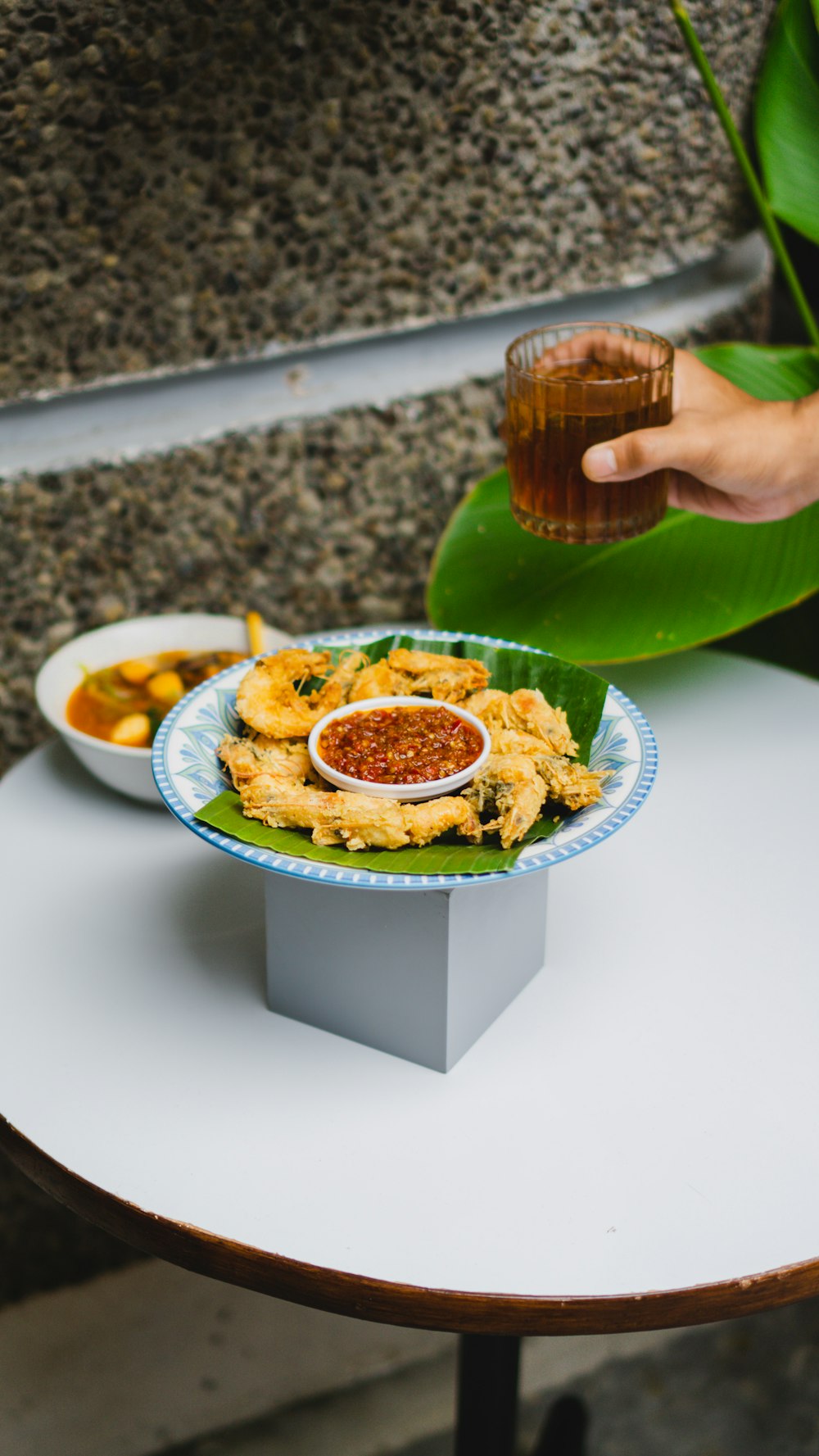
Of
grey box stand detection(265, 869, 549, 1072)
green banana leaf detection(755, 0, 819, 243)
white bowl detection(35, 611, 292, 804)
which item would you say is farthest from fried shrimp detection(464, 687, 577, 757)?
green banana leaf detection(755, 0, 819, 243)

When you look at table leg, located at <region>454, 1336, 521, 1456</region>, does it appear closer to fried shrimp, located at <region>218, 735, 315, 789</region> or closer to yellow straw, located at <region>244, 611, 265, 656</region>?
fried shrimp, located at <region>218, 735, 315, 789</region>

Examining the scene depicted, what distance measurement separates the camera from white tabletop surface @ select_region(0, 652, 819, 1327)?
85 centimetres

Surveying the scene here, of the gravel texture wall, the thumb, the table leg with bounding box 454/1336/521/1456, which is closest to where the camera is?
the thumb

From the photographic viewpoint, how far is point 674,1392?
5.92 feet

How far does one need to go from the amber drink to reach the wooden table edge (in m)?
0.69

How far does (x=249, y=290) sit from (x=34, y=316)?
27 centimetres

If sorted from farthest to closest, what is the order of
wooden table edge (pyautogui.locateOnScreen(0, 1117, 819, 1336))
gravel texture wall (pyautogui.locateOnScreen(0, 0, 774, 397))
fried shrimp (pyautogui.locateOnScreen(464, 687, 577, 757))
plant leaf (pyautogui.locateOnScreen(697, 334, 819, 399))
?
plant leaf (pyautogui.locateOnScreen(697, 334, 819, 399)) → gravel texture wall (pyautogui.locateOnScreen(0, 0, 774, 397)) → fried shrimp (pyautogui.locateOnScreen(464, 687, 577, 757)) → wooden table edge (pyautogui.locateOnScreen(0, 1117, 819, 1336))

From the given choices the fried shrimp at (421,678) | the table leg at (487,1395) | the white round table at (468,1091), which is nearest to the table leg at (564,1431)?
the table leg at (487,1395)

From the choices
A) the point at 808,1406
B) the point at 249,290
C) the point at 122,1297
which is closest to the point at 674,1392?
the point at 808,1406

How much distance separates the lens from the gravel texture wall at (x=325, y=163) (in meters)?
1.41

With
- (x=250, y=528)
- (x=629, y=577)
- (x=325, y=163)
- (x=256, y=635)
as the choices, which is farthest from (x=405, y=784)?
(x=325, y=163)

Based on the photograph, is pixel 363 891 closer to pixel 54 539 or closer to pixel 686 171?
pixel 54 539

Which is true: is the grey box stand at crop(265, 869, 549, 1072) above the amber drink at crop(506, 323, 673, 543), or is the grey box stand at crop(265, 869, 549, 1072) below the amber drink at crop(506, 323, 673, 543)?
below

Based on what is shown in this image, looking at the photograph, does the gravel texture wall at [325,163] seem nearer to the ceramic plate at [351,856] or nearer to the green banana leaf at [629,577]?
the green banana leaf at [629,577]
